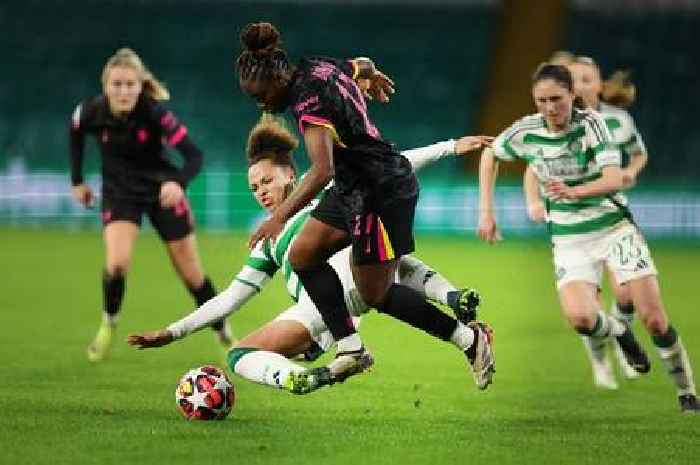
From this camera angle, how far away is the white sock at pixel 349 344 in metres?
7.36

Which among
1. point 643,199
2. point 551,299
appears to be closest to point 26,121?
point 643,199

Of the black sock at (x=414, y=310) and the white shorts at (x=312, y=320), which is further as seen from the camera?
the white shorts at (x=312, y=320)

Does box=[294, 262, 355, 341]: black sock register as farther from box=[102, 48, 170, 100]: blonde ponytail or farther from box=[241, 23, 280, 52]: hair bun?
box=[102, 48, 170, 100]: blonde ponytail

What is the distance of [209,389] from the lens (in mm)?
7480

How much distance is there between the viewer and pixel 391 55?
34031 millimetres

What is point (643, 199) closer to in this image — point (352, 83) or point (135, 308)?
point (135, 308)

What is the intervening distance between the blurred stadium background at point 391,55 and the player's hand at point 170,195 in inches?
600

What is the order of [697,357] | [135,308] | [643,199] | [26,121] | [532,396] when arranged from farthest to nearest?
1. [26,121]
2. [643,199]
3. [135,308]
4. [697,357]
5. [532,396]

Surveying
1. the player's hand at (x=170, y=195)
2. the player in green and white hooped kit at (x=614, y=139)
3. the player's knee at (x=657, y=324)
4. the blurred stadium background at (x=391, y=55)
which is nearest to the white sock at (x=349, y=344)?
the player's knee at (x=657, y=324)

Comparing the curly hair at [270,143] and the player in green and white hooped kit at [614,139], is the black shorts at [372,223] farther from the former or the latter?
the player in green and white hooped kit at [614,139]

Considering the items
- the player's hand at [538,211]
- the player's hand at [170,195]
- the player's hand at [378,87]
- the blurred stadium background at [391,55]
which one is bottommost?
the blurred stadium background at [391,55]

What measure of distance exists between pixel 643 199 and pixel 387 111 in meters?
Result: 9.36

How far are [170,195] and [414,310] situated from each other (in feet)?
8.43

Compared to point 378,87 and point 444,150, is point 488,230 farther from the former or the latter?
point 378,87
